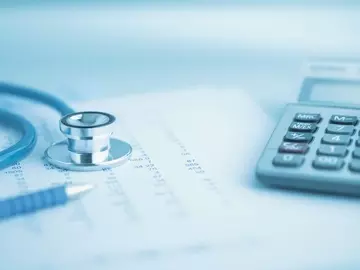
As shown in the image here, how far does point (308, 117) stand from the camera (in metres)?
0.44

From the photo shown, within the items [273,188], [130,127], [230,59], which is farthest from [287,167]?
[230,59]

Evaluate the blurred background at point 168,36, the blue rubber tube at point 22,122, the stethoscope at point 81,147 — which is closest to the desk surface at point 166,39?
the blurred background at point 168,36

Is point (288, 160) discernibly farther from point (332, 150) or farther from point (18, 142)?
point (18, 142)

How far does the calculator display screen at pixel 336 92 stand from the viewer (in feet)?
1.63

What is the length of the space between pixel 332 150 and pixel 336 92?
Result: 13 centimetres

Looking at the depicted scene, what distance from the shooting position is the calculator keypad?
0.38 m

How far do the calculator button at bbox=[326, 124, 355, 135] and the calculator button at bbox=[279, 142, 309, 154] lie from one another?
0.03m

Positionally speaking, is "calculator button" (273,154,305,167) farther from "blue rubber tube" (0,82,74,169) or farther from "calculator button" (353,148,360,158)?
"blue rubber tube" (0,82,74,169)

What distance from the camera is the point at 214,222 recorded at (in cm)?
35

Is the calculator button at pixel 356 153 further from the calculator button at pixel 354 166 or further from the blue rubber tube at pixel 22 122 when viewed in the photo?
the blue rubber tube at pixel 22 122

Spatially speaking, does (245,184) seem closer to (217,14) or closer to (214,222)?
(214,222)

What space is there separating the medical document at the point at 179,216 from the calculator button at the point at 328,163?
0.06ft

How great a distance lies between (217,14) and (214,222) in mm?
344

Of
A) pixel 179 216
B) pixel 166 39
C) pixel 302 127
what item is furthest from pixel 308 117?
pixel 166 39
